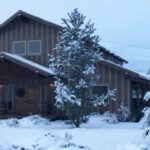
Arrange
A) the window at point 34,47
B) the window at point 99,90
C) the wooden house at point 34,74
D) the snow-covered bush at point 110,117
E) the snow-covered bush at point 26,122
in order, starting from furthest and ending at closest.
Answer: the window at point 34,47 → the window at point 99,90 → the wooden house at point 34,74 → the snow-covered bush at point 110,117 → the snow-covered bush at point 26,122

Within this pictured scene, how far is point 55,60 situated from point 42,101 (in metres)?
5.42

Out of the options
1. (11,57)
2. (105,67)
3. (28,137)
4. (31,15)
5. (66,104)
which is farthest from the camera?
(31,15)

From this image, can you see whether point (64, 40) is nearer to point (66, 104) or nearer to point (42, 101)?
point (66, 104)

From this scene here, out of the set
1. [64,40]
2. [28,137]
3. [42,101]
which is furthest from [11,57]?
[28,137]

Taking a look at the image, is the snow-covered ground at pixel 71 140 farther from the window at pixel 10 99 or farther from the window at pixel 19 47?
the window at pixel 19 47

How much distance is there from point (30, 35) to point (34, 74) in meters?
4.93

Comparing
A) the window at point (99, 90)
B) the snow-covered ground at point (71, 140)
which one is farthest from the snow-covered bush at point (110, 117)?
the snow-covered ground at point (71, 140)

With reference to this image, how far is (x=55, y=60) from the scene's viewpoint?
53.1 feet

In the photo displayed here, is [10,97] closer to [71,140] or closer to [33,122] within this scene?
[33,122]

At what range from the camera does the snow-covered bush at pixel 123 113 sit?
20.4 m

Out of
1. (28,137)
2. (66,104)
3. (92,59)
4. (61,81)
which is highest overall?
(92,59)

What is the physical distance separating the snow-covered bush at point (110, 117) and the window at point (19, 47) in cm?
779

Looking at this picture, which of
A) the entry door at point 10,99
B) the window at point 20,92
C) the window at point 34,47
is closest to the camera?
the window at point 20,92

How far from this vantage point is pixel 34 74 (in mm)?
19938
